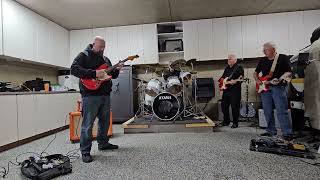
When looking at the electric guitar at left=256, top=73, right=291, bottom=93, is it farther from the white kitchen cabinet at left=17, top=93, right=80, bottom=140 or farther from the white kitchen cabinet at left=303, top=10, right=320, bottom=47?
the white kitchen cabinet at left=17, top=93, right=80, bottom=140

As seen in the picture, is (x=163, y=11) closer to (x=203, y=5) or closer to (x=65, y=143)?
(x=203, y=5)

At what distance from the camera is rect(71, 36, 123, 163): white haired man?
2.27 meters

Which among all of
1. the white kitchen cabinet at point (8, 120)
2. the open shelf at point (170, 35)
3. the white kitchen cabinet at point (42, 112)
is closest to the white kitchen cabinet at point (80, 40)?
the white kitchen cabinet at point (42, 112)

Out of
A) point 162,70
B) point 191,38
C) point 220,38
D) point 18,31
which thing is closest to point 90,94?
point 162,70

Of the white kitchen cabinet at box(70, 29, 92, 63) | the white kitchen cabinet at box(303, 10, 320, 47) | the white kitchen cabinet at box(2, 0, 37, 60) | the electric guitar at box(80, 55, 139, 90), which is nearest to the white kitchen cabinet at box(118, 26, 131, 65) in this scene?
the white kitchen cabinet at box(70, 29, 92, 63)

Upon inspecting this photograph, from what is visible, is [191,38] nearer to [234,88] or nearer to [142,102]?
[234,88]

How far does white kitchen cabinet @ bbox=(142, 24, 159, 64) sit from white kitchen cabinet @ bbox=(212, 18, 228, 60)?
4.39ft

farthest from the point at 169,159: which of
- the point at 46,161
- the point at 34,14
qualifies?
the point at 34,14

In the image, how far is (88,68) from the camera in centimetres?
240

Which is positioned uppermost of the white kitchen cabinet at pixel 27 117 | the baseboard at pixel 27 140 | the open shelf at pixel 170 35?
the open shelf at pixel 170 35

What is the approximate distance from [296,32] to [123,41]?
12.5 ft

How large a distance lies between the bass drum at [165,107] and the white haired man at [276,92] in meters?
1.39

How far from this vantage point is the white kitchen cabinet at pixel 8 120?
2766mm

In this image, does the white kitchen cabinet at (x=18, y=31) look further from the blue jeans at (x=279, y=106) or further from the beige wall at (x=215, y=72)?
the blue jeans at (x=279, y=106)
